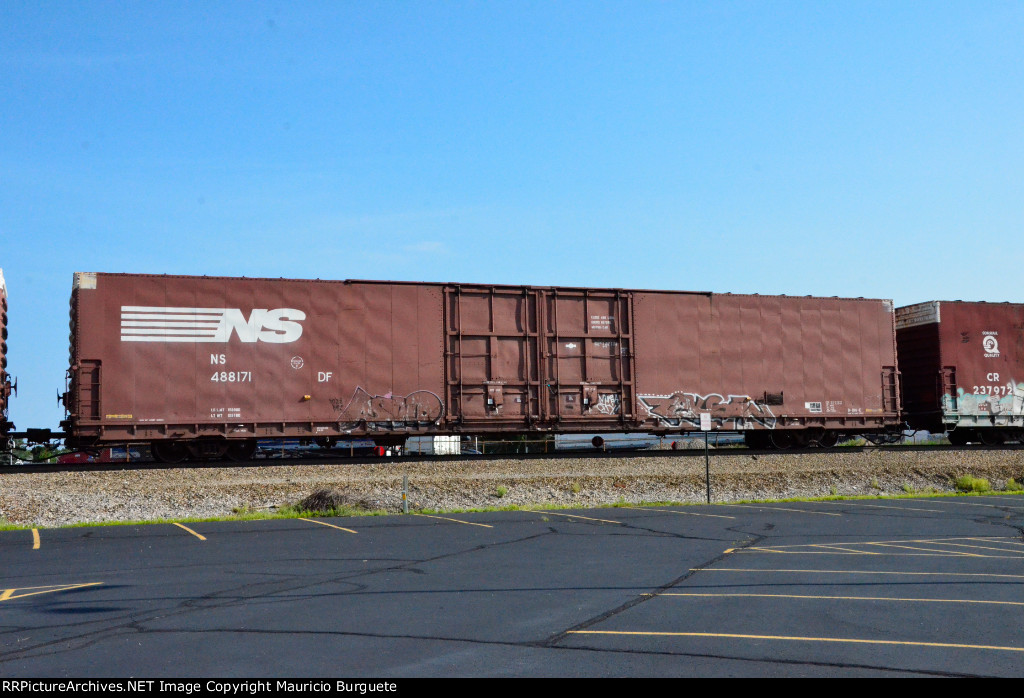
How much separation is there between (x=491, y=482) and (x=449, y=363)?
3.11m

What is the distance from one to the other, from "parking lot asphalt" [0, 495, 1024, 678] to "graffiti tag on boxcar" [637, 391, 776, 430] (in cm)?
725

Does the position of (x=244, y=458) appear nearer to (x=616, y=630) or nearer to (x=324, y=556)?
(x=324, y=556)

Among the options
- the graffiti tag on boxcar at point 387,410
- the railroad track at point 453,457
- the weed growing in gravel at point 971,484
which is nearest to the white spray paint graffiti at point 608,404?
the railroad track at point 453,457

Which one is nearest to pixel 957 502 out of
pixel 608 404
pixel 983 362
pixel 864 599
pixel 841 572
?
pixel 608 404

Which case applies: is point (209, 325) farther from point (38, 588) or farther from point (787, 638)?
point (787, 638)

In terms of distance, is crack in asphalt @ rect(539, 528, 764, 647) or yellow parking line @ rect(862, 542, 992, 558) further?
yellow parking line @ rect(862, 542, 992, 558)

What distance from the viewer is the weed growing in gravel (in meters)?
22.5

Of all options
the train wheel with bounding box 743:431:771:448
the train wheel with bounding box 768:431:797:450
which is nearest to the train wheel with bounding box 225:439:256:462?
the train wheel with bounding box 743:431:771:448

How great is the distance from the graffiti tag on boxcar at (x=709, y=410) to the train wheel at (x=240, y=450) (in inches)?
389

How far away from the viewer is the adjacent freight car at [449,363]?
19.2 m

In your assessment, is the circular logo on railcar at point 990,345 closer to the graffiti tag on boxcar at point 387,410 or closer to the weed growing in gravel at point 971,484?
the weed growing in gravel at point 971,484

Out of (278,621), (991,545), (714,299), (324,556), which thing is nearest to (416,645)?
(278,621)

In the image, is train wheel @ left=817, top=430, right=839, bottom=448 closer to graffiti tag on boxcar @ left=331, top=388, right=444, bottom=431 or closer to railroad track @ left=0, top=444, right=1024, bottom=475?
railroad track @ left=0, top=444, right=1024, bottom=475
